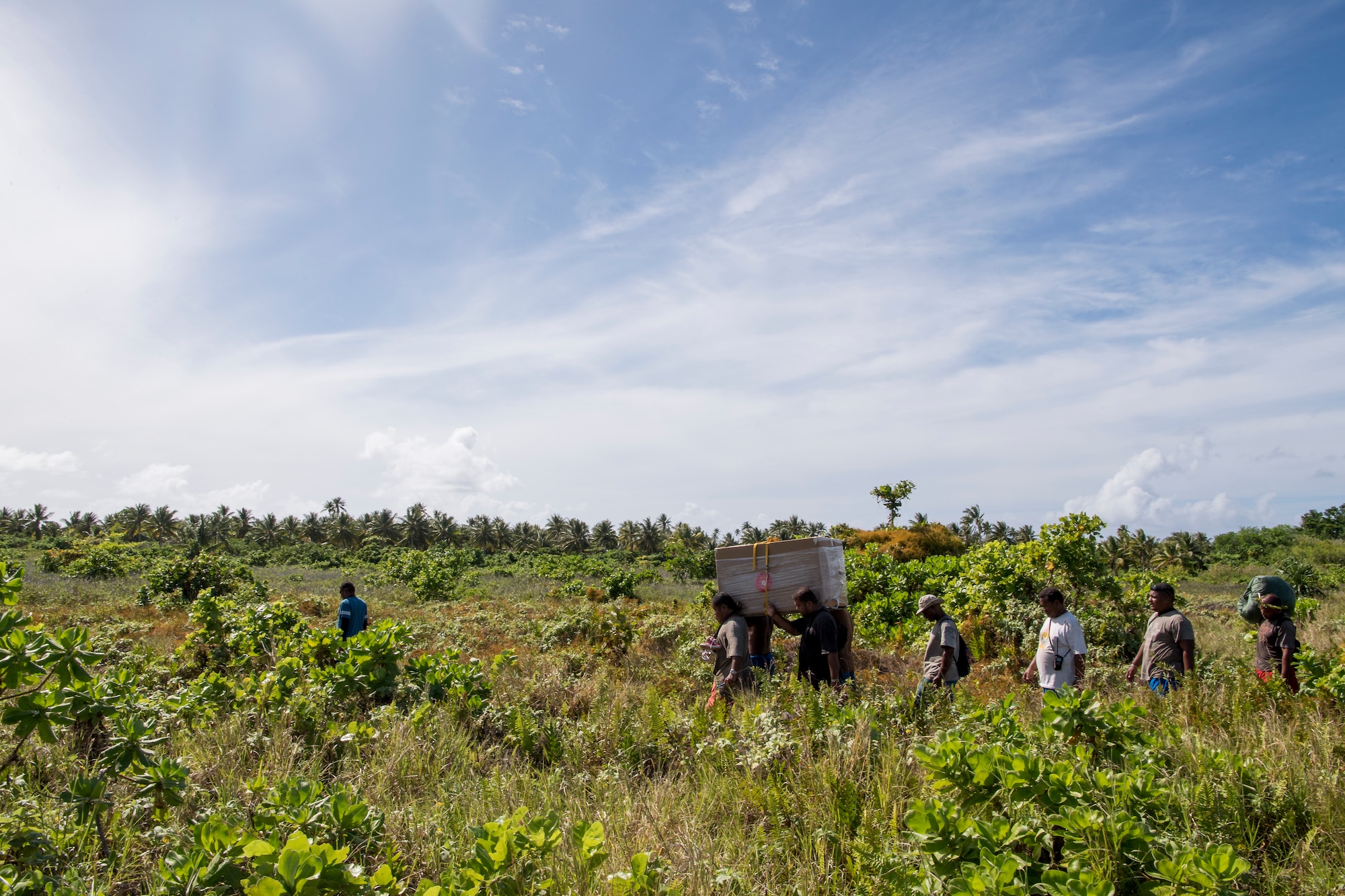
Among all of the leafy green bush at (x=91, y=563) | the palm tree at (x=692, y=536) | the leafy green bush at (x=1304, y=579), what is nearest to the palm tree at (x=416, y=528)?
the palm tree at (x=692, y=536)

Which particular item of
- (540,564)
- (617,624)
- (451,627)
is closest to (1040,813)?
(617,624)

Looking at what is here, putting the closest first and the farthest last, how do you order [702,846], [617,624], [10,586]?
[10,586]
[702,846]
[617,624]

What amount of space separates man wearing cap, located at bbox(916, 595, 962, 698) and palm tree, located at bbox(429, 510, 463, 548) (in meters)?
74.9

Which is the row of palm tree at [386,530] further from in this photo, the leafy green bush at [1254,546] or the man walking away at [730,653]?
the man walking away at [730,653]

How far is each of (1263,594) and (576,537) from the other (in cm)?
7675

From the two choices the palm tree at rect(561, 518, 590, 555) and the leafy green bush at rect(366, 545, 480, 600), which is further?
the palm tree at rect(561, 518, 590, 555)

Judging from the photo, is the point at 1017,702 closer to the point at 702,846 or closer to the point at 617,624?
the point at 702,846

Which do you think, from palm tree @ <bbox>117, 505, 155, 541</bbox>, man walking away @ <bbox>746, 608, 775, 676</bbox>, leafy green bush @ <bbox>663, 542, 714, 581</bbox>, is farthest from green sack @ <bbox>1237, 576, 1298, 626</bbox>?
palm tree @ <bbox>117, 505, 155, 541</bbox>

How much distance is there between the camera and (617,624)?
9.63m

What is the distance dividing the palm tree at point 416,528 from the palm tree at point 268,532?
40.4 ft

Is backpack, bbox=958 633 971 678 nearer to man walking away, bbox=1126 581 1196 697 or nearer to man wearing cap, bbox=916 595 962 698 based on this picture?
man wearing cap, bbox=916 595 962 698

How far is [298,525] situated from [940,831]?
87.0m

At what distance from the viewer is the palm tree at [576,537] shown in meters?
79.2

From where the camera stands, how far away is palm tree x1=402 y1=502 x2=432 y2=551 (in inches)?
2980
